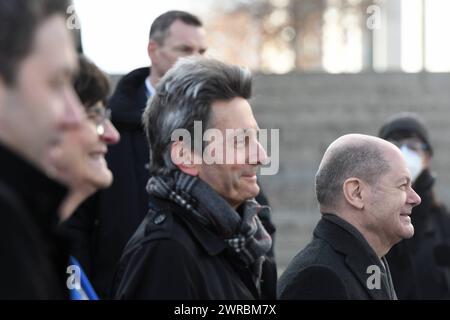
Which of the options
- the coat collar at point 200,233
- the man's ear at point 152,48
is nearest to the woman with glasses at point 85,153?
the coat collar at point 200,233

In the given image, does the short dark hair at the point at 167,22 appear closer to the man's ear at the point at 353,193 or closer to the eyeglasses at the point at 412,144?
the eyeglasses at the point at 412,144

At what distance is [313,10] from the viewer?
35844 mm

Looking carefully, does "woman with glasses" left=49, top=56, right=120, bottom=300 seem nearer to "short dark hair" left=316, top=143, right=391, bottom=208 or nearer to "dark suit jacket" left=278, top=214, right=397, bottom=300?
"dark suit jacket" left=278, top=214, right=397, bottom=300

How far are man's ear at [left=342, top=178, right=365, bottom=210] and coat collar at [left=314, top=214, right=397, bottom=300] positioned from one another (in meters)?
0.09

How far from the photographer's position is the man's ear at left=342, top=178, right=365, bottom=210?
13.2 ft

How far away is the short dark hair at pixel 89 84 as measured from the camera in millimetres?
3291

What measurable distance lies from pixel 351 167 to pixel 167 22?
6.90 feet

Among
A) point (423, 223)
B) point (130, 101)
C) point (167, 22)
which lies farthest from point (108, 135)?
point (423, 223)

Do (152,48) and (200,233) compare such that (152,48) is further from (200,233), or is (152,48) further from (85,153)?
(85,153)

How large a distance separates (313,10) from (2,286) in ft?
113

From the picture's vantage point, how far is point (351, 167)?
13.3ft

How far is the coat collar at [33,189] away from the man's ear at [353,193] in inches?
77.8

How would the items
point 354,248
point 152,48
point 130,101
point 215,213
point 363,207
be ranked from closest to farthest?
point 215,213
point 354,248
point 363,207
point 130,101
point 152,48
